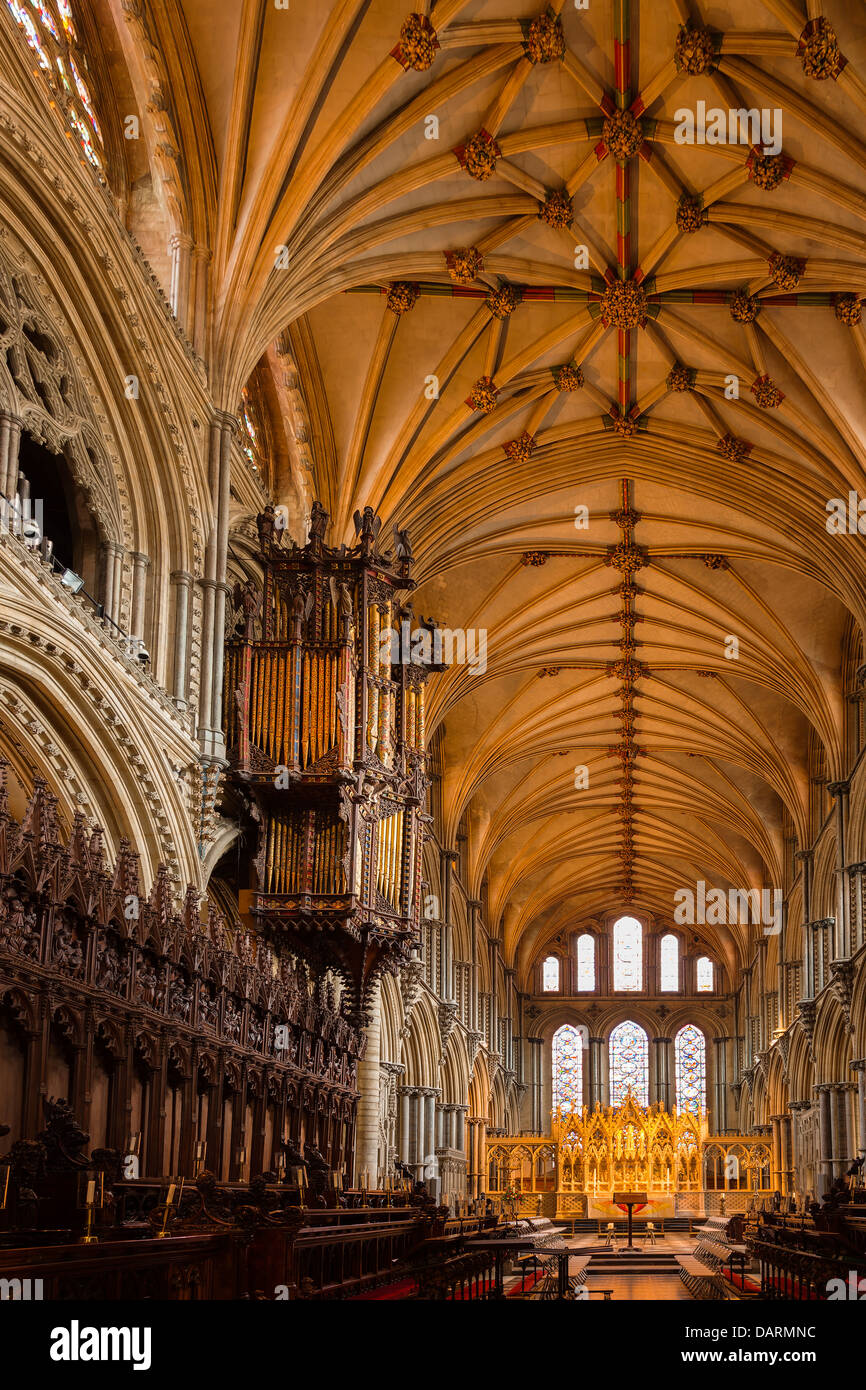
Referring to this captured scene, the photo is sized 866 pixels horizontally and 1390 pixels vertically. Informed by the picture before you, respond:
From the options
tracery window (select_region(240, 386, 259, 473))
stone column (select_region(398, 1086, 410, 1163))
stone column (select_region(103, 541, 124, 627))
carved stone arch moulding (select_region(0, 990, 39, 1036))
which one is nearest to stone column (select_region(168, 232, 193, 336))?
stone column (select_region(103, 541, 124, 627))

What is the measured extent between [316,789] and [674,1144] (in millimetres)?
26520

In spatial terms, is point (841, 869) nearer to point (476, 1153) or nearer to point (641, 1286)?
point (641, 1286)

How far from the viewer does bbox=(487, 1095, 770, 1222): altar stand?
3875 centimetres

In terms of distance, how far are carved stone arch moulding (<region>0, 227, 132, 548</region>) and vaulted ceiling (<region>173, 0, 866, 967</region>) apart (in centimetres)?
272

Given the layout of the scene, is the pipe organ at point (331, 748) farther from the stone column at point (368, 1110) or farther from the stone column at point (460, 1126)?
the stone column at point (460, 1126)

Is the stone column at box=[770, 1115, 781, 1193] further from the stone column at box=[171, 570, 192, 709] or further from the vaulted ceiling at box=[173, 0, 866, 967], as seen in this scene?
the stone column at box=[171, 570, 192, 709]

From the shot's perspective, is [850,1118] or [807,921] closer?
[850,1118]

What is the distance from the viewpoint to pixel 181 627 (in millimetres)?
16219

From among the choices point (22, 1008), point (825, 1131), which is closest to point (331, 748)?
point (22, 1008)

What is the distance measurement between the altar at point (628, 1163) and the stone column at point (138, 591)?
87.5 ft

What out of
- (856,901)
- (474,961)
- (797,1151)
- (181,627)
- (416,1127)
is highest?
(181,627)

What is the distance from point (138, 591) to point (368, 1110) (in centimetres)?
1147
